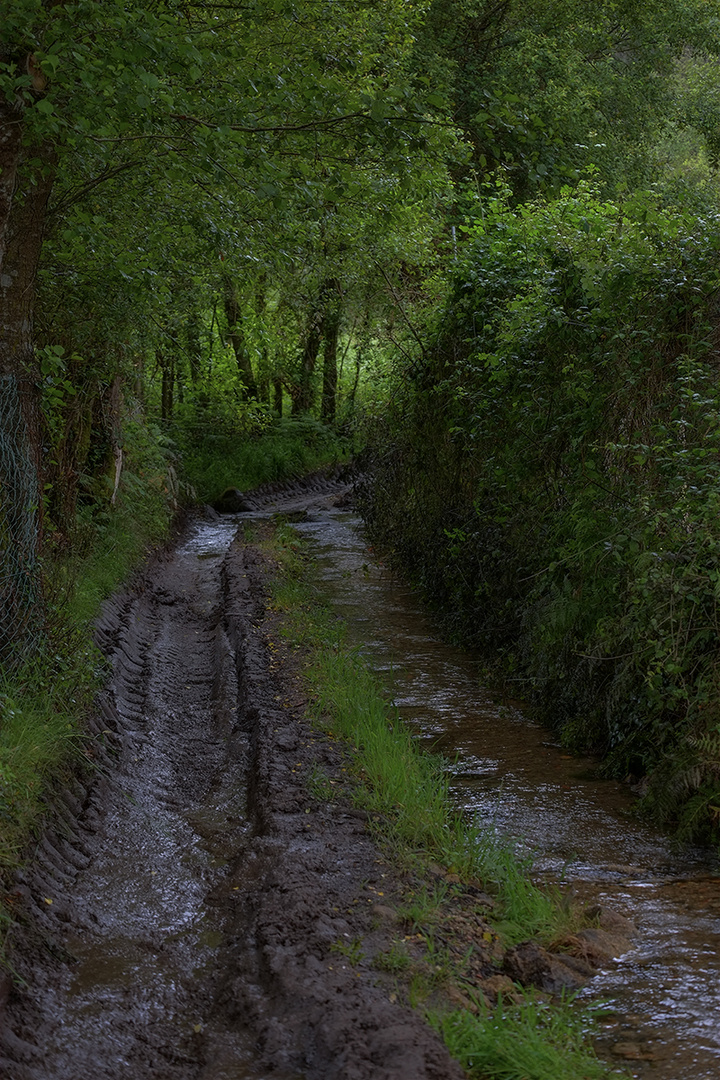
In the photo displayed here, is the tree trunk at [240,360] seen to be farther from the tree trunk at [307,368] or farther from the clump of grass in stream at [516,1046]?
the clump of grass in stream at [516,1046]

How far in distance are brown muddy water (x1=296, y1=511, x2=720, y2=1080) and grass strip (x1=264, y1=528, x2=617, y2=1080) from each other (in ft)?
0.77

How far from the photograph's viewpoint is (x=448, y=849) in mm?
5406

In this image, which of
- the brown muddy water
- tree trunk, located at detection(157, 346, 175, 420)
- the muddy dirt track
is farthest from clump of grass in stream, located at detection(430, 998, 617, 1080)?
tree trunk, located at detection(157, 346, 175, 420)

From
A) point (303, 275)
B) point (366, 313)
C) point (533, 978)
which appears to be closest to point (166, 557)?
point (303, 275)

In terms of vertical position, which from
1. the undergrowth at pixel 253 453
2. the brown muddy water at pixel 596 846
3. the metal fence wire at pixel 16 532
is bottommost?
the brown muddy water at pixel 596 846

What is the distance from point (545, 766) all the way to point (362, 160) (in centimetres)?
471

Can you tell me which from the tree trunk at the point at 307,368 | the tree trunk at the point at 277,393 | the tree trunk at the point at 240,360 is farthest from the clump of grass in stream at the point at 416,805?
the tree trunk at the point at 277,393

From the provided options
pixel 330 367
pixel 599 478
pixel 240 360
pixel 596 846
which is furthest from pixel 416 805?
pixel 330 367

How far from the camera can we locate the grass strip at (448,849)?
3605mm

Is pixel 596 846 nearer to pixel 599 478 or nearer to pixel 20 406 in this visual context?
pixel 599 478

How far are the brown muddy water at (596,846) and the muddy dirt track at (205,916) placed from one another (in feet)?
3.26

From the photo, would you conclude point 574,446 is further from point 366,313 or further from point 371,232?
point 366,313

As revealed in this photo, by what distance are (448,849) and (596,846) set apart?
1.12 m

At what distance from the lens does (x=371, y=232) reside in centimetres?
1173
